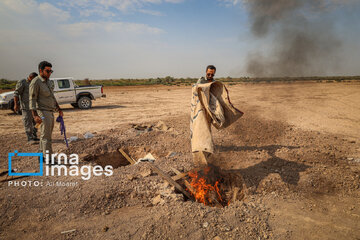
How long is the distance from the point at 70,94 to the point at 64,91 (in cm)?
38

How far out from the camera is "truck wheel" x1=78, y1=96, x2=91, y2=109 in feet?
42.3

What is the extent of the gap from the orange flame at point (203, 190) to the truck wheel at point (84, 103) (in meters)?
10.9

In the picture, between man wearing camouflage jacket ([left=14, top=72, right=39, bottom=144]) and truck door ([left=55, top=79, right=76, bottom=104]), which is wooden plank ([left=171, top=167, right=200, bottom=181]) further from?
truck door ([left=55, top=79, right=76, bottom=104])

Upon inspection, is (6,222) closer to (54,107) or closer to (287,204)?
(54,107)

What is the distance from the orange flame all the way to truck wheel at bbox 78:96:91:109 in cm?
1093

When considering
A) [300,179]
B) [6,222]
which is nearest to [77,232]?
[6,222]

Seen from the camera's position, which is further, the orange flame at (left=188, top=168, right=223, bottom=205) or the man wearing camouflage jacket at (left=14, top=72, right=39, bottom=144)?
the man wearing camouflage jacket at (left=14, top=72, right=39, bottom=144)

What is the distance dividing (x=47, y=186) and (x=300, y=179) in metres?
4.75

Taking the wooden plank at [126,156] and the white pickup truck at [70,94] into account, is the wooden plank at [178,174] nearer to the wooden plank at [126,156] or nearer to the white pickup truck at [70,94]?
the wooden plank at [126,156]

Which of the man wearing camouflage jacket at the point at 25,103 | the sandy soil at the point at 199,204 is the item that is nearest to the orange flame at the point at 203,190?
the sandy soil at the point at 199,204

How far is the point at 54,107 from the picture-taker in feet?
15.3

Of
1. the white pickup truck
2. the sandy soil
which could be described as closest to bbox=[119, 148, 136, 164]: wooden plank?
the sandy soil

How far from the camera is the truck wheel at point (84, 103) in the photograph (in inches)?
508

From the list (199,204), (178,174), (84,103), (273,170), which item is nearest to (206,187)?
(178,174)
